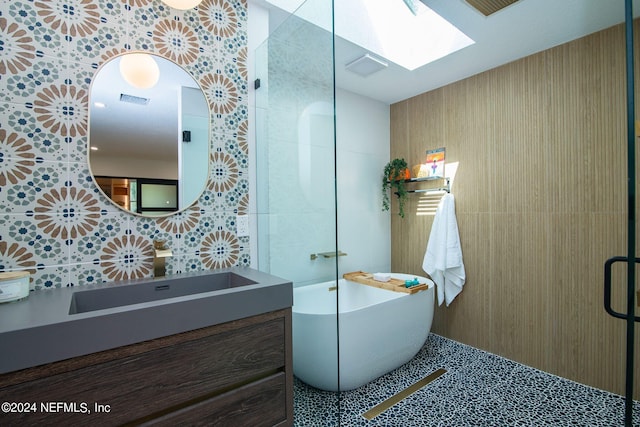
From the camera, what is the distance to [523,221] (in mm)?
2561

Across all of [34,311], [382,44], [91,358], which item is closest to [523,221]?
[382,44]

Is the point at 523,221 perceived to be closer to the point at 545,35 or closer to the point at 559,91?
the point at 559,91

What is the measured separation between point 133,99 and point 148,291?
1018 mm

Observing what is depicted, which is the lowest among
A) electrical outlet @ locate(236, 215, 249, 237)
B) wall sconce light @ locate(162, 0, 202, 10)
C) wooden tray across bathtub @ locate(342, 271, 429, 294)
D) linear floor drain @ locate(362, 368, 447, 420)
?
linear floor drain @ locate(362, 368, 447, 420)

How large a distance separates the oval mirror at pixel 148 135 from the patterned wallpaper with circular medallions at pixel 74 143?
0.15 ft

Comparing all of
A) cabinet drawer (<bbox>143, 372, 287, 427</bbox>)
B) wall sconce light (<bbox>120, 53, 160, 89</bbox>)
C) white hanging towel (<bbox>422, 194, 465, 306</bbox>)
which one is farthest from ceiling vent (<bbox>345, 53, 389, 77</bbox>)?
cabinet drawer (<bbox>143, 372, 287, 427</bbox>)

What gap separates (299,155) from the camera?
1.77 metres

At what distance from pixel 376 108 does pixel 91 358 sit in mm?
3427

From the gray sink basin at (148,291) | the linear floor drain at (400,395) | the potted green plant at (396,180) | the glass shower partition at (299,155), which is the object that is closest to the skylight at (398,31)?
the glass shower partition at (299,155)

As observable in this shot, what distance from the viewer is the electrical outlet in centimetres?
192

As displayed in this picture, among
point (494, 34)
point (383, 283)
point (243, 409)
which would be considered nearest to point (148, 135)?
point (243, 409)

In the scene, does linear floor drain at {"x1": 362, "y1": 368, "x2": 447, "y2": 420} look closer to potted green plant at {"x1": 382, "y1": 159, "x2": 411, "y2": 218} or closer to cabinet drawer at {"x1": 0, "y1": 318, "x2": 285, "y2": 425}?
cabinet drawer at {"x1": 0, "y1": 318, "x2": 285, "y2": 425}

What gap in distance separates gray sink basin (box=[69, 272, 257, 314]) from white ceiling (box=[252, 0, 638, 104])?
184 cm

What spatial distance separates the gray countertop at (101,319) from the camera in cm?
86
